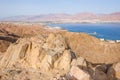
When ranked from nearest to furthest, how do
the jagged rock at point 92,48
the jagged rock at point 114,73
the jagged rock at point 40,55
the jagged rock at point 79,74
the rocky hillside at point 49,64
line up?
1. the jagged rock at point 79,74
2. the rocky hillside at point 49,64
3. the jagged rock at point 114,73
4. the jagged rock at point 40,55
5. the jagged rock at point 92,48

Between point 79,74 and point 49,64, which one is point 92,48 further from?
point 79,74

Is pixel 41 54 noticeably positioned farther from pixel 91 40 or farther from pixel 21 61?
pixel 91 40

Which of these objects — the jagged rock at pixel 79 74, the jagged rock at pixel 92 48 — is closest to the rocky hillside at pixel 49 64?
the jagged rock at pixel 79 74

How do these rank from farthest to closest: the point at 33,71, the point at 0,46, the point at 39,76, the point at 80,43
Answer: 1. the point at 0,46
2. the point at 80,43
3. the point at 33,71
4. the point at 39,76

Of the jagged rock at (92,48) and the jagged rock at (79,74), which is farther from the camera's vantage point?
the jagged rock at (92,48)

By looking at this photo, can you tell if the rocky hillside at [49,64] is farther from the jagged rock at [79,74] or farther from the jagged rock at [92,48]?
the jagged rock at [92,48]

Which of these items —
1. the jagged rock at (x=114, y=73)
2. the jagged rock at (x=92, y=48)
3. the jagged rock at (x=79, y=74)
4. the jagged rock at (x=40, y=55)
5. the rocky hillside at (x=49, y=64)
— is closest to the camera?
the jagged rock at (x=79, y=74)

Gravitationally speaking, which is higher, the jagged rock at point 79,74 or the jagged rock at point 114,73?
the jagged rock at point 79,74

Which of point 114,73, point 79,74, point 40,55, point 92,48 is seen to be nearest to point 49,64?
point 40,55

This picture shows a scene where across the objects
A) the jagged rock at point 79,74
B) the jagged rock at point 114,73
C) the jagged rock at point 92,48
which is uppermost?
the jagged rock at point 79,74

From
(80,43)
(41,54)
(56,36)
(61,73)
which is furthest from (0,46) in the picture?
(61,73)

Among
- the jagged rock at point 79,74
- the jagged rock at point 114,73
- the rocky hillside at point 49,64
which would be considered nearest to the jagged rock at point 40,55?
the rocky hillside at point 49,64
